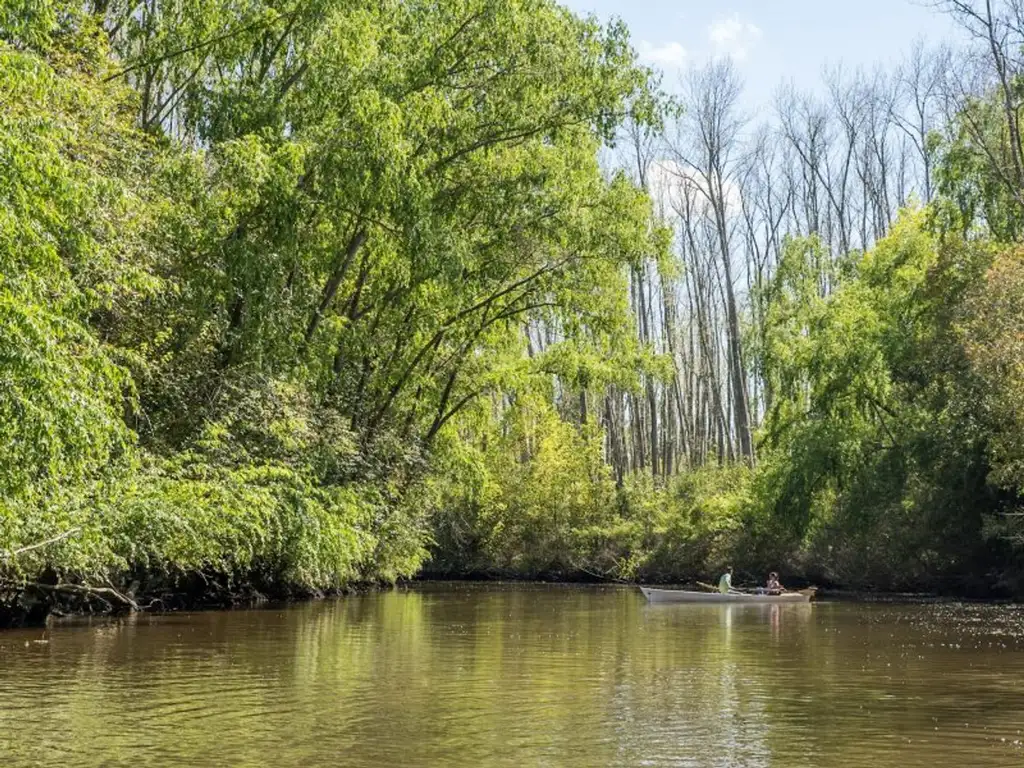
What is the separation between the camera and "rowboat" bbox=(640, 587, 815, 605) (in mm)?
29062

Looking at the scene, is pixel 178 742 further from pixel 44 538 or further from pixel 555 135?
pixel 555 135

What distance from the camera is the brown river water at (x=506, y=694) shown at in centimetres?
926

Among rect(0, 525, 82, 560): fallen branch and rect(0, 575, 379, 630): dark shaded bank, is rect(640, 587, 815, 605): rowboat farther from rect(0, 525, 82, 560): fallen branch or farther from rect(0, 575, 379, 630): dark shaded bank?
rect(0, 525, 82, 560): fallen branch

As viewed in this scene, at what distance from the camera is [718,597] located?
97.3 ft

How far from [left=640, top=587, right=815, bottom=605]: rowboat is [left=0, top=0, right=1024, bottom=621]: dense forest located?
15.4 ft

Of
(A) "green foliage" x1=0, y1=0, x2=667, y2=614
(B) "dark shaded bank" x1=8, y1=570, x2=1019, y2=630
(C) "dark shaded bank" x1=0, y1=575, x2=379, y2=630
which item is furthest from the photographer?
(B) "dark shaded bank" x1=8, y1=570, x2=1019, y2=630

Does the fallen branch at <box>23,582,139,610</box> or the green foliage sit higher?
the green foliage

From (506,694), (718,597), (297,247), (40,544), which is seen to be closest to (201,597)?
(297,247)

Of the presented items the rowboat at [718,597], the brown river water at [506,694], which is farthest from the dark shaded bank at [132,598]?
the rowboat at [718,597]

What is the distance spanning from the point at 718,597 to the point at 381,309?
10936mm

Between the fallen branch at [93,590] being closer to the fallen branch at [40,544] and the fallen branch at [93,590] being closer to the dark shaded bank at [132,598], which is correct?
the dark shaded bank at [132,598]

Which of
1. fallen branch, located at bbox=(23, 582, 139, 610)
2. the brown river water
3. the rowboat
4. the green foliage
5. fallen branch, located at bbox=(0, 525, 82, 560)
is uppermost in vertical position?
the green foliage

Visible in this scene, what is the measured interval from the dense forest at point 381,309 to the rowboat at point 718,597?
15.4 feet

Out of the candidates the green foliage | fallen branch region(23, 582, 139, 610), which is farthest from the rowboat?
fallen branch region(23, 582, 139, 610)
